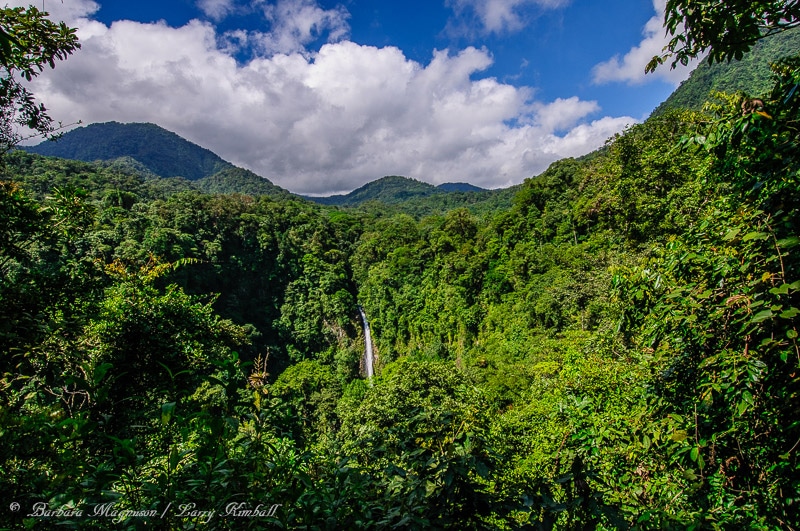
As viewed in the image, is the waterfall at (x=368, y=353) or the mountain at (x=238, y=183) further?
the mountain at (x=238, y=183)

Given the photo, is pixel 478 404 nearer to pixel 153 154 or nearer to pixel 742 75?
pixel 742 75

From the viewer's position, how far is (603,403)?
6742mm

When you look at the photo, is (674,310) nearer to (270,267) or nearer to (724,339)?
(724,339)

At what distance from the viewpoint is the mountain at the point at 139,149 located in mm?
149000

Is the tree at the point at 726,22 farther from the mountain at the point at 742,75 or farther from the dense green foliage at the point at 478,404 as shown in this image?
the mountain at the point at 742,75

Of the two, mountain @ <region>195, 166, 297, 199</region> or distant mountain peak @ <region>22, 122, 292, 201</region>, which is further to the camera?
distant mountain peak @ <region>22, 122, 292, 201</region>

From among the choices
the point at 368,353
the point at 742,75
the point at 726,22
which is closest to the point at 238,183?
the point at 368,353

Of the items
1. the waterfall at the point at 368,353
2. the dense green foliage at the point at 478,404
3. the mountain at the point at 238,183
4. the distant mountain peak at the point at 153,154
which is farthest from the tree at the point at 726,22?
the mountain at the point at 238,183

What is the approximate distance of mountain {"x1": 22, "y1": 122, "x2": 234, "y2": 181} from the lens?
149000 mm

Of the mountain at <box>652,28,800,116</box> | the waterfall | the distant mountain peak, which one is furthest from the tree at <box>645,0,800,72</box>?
the distant mountain peak

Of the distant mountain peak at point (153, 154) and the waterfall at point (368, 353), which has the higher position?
the distant mountain peak at point (153, 154)

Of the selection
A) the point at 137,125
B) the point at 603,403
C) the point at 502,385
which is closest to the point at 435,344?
the point at 502,385

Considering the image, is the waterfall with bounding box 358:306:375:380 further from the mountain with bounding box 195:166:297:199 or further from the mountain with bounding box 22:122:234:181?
the mountain with bounding box 22:122:234:181

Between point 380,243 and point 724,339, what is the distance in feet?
151
